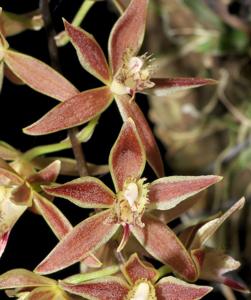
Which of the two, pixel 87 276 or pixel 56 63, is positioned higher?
pixel 56 63

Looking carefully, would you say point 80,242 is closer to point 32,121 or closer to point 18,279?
point 18,279

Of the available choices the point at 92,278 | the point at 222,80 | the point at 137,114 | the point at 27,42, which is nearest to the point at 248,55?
the point at 222,80

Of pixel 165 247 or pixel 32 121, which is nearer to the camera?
pixel 165 247

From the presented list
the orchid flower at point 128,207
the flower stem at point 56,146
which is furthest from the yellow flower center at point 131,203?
the flower stem at point 56,146

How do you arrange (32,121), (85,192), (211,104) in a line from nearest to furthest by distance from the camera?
1. (85,192)
2. (32,121)
3. (211,104)

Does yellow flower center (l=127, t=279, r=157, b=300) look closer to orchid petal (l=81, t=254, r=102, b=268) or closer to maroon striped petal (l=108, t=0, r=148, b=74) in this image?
orchid petal (l=81, t=254, r=102, b=268)

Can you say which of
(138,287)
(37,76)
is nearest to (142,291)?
(138,287)

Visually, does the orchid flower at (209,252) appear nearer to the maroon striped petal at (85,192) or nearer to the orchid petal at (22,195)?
the maroon striped petal at (85,192)

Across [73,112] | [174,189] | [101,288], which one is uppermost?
[73,112]
